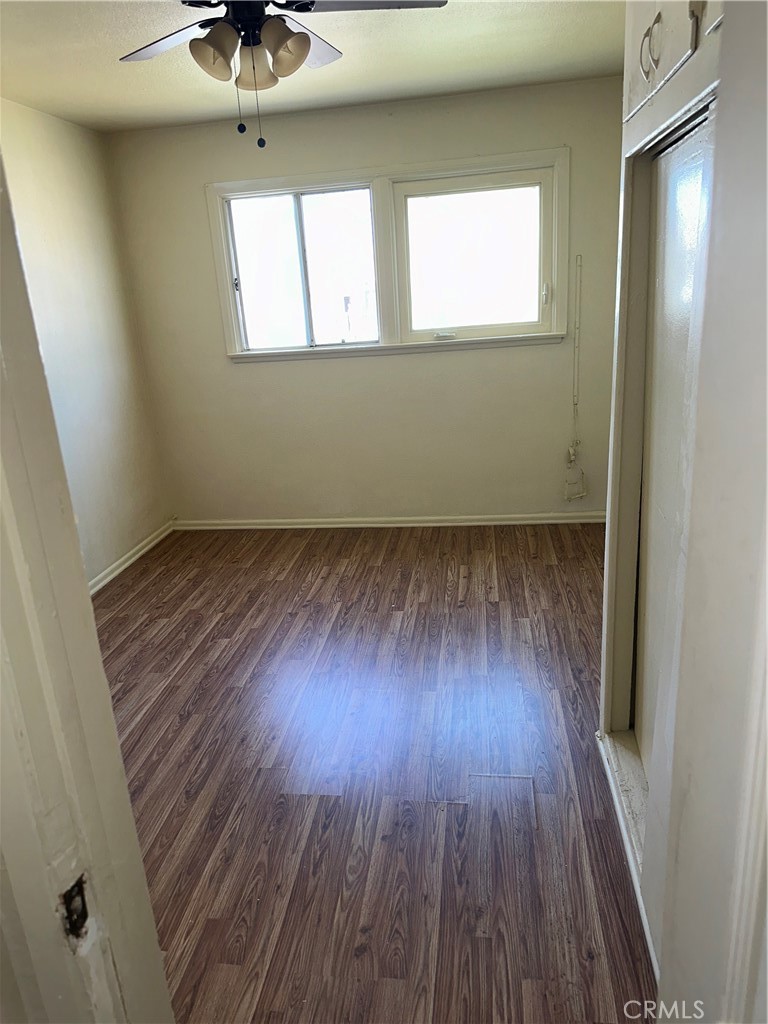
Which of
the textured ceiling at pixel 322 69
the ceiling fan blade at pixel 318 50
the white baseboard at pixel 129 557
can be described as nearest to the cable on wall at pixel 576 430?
the textured ceiling at pixel 322 69

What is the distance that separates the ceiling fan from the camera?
199 cm

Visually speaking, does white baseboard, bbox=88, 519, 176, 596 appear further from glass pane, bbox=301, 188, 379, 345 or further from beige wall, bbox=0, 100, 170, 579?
glass pane, bbox=301, 188, 379, 345

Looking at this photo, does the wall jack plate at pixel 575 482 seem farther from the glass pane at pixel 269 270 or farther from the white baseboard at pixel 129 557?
the white baseboard at pixel 129 557

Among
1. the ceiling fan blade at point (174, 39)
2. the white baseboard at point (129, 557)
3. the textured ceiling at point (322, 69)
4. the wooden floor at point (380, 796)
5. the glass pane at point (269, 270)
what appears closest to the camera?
the wooden floor at point (380, 796)

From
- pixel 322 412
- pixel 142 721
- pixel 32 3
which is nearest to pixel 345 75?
pixel 32 3

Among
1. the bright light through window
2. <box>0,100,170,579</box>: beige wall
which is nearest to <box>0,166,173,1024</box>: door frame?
<box>0,100,170,579</box>: beige wall

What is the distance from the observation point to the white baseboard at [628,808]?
1601mm

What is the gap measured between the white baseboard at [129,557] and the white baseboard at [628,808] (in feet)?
8.77

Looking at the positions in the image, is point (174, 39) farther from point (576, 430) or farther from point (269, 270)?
point (576, 430)

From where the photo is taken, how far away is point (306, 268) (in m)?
4.02

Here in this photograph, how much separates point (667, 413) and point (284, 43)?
1686mm

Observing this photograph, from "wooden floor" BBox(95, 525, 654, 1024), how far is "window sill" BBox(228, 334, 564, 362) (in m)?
1.29

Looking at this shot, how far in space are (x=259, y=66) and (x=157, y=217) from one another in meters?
2.01

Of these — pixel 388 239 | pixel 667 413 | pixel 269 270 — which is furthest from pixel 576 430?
pixel 667 413
